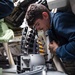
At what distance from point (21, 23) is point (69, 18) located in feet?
4.17

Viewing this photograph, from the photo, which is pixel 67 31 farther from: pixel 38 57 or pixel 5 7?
pixel 5 7

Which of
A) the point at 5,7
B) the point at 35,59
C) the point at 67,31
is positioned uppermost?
the point at 5,7

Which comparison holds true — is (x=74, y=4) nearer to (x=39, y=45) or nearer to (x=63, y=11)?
(x=63, y=11)

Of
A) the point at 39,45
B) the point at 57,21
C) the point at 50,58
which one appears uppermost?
the point at 57,21

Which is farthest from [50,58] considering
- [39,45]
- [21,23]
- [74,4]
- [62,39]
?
[21,23]

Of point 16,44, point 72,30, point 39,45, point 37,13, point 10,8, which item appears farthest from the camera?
point 16,44

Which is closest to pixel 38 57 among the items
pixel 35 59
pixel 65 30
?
pixel 35 59

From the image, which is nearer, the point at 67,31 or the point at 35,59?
the point at 67,31

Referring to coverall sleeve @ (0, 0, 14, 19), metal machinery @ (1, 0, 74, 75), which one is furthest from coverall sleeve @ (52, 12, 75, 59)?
coverall sleeve @ (0, 0, 14, 19)

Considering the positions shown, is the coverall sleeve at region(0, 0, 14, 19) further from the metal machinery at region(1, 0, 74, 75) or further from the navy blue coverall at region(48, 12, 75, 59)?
the navy blue coverall at region(48, 12, 75, 59)

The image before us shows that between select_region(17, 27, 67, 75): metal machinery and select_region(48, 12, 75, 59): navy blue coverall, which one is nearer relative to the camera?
select_region(48, 12, 75, 59): navy blue coverall

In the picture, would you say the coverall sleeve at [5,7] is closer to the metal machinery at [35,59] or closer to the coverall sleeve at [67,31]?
the metal machinery at [35,59]

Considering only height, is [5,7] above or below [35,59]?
above

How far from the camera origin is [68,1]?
1.40 metres
